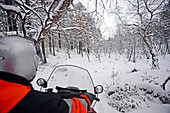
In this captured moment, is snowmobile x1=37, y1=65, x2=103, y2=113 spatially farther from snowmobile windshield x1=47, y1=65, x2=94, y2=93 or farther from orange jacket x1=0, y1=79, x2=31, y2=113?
orange jacket x1=0, y1=79, x2=31, y2=113

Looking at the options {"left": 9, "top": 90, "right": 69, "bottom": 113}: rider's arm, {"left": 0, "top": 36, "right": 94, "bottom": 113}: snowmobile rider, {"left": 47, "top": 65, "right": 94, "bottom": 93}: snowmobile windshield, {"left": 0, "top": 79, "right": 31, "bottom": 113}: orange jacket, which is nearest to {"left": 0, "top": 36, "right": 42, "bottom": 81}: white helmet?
{"left": 0, "top": 36, "right": 94, "bottom": 113}: snowmobile rider

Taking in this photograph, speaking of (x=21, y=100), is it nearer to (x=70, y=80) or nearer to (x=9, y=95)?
(x=9, y=95)

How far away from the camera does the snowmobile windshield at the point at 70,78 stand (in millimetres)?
1835

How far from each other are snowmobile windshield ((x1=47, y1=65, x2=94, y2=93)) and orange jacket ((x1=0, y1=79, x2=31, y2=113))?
1223mm

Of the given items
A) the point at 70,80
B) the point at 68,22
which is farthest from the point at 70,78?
the point at 68,22

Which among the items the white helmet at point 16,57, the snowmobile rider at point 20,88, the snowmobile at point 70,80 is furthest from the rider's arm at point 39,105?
the snowmobile at point 70,80

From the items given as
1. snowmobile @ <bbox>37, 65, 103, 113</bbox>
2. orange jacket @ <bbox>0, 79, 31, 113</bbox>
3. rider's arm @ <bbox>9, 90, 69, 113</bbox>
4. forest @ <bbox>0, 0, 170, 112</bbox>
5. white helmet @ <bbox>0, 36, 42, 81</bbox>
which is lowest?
snowmobile @ <bbox>37, 65, 103, 113</bbox>

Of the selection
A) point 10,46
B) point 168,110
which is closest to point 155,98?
point 168,110

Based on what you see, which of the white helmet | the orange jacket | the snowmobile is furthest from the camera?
the snowmobile

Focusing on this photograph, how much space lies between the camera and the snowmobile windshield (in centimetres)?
183

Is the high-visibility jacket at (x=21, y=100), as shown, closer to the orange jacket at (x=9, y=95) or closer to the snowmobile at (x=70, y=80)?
the orange jacket at (x=9, y=95)

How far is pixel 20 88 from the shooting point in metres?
0.66

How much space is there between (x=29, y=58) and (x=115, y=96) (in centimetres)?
363

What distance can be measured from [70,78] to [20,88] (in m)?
1.23
